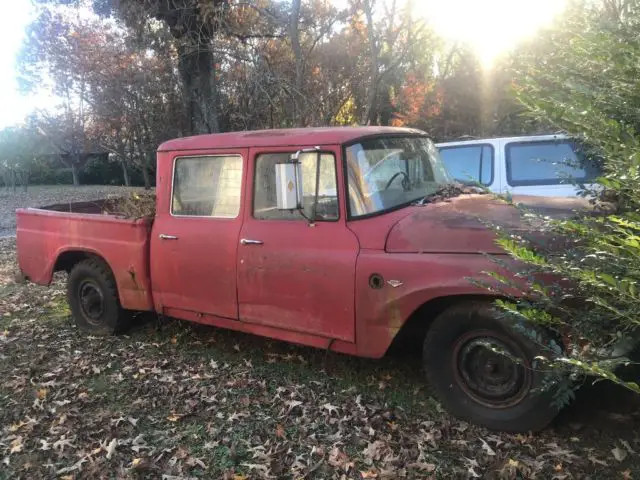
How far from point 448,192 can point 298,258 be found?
4.28ft

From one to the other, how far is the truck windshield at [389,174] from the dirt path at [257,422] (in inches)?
55.1

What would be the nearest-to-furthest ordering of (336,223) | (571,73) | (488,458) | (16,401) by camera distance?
(571,73), (488,458), (336,223), (16,401)

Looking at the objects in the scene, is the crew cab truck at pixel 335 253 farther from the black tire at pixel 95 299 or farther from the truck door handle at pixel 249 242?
the black tire at pixel 95 299

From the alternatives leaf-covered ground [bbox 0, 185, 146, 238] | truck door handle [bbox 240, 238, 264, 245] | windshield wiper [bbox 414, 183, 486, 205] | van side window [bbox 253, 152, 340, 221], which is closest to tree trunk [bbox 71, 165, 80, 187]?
leaf-covered ground [bbox 0, 185, 146, 238]

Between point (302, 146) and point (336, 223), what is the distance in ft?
2.17

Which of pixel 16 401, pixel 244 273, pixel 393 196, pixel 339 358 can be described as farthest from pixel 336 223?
pixel 16 401

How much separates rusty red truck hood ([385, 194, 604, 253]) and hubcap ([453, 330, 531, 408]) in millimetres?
566

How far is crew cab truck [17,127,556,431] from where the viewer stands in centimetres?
335

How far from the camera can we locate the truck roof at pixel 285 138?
3928mm

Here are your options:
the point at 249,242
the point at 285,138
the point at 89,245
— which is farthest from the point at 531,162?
the point at 89,245

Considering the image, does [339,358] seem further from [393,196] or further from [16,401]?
[16,401]

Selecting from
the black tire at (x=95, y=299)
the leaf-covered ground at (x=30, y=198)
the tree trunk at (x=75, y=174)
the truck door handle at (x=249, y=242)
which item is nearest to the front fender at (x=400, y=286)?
the truck door handle at (x=249, y=242)

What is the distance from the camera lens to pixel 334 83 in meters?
13.6

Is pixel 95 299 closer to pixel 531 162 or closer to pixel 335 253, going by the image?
pixel 335 253
